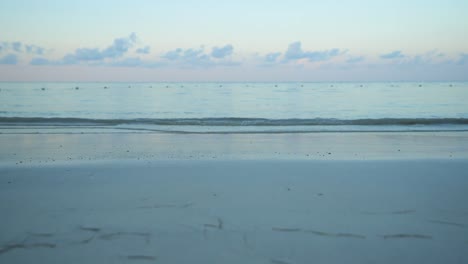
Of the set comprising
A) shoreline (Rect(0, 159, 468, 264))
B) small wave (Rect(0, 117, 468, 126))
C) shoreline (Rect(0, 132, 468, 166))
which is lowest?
shoreline (Rect(0, 159, 468, 264))

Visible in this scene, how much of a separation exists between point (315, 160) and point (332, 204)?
392 centimetres

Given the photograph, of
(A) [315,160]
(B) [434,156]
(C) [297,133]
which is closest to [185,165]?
(A) [315,160]

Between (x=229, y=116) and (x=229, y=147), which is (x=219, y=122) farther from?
(x=229, y=147)

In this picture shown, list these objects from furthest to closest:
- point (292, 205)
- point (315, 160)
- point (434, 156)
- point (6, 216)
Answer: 1. point (434, 156)
2. point (315, 160)
3. point (292, 205)
4. point (6, 216)

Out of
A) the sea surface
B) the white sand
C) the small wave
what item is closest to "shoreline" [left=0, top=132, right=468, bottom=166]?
the white sand

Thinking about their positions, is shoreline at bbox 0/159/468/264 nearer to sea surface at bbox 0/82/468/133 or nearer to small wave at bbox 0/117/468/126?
sea surface at bbox 0/82/468/133

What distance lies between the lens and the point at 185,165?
8961 millimetres

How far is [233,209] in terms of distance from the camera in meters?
5.52

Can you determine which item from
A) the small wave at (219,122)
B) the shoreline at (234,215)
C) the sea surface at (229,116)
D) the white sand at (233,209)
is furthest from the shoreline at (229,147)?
the small wave at (219,122)

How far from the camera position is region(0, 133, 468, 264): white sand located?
4.19m

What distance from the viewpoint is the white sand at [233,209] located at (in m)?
4.19

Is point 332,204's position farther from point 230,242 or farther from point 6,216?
point 6,216

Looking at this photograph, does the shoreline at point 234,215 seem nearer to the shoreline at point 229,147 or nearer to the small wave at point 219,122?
the shoreline at point 229,147

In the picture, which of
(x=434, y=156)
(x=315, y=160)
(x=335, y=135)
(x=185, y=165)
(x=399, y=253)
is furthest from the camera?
(x=335, y=135)
